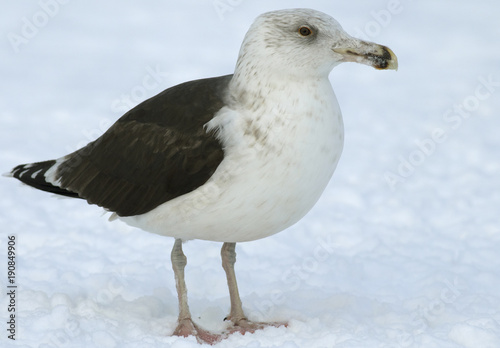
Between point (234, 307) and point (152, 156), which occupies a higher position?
point (152, 156)

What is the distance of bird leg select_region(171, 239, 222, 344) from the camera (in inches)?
255

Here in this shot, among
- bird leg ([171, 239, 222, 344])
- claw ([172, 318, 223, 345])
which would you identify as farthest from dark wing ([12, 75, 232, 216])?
claw ([172, 318, 223, 345])

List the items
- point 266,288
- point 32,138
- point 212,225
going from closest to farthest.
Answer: point 212,225 < point 266,288 < point 32,138

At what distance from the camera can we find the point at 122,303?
7043 millimetres

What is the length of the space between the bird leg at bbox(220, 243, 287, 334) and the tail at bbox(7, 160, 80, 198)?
4.03ft

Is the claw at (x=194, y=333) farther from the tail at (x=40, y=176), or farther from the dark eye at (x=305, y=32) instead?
the dark eye at (x=305, y=32)

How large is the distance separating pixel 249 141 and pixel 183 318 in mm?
1536

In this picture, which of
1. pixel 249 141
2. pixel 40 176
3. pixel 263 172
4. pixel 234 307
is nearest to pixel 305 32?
pixel 249 141

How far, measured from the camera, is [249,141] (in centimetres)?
584

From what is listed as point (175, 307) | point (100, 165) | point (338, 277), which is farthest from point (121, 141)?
point (338, 277)

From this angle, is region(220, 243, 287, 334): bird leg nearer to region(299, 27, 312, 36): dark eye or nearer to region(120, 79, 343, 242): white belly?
region(120, 79, 343, 242): white belly

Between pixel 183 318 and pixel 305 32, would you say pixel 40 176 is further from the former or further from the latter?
pixel 305 32

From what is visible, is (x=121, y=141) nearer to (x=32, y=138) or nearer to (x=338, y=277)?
(x=338, y=277)

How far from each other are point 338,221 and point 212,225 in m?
3.86
